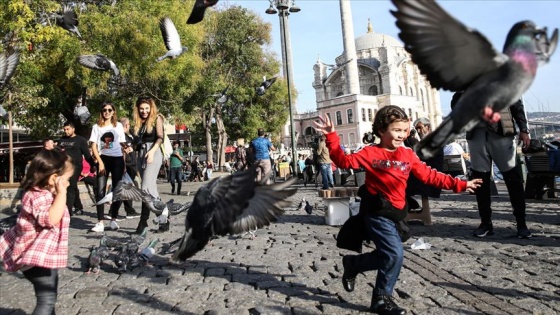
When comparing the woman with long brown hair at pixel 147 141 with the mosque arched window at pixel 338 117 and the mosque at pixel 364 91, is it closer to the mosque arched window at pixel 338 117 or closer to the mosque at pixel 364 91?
the mosque at pixel 364 91

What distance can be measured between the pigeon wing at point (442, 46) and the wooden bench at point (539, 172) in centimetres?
792

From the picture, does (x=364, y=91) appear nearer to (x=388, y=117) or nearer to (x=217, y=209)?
(x=388, y=117)

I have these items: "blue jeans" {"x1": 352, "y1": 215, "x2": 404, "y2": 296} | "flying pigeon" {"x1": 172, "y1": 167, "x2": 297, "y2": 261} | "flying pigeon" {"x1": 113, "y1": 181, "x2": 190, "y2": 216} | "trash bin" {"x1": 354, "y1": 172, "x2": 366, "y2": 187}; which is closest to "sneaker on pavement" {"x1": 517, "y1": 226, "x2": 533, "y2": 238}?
"blue jeans" {"x1": 352, "y1": 215, "x2": 404, "y2": 296}

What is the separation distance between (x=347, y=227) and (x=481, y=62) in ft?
7.27

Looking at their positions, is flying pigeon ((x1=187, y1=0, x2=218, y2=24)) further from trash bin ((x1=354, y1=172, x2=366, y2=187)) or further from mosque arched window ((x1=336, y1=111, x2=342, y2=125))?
mosque arched window ((x1=336, y1=111, x2=342, y2=125))

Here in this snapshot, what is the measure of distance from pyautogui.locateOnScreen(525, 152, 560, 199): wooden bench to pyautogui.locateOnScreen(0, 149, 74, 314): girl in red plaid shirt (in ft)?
27.6

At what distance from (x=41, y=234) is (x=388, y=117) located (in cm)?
255

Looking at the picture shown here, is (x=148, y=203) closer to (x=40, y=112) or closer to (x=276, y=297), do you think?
(x=276, y=297)

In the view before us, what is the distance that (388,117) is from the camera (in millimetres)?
3268

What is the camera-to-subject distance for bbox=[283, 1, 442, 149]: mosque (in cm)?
7688

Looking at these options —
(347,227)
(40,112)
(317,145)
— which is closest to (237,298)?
(347,227)

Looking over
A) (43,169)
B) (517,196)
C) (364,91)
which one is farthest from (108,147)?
(364,91)

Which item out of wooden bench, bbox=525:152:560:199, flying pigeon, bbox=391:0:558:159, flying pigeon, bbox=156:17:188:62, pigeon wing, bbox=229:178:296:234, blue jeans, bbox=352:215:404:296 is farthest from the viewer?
wooden bench, bbox=525:152:560:199

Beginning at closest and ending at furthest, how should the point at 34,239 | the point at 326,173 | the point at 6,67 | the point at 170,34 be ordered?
the point at 34,239 < the point at 6,67 < the point at 170,34 < the point at 326,173
